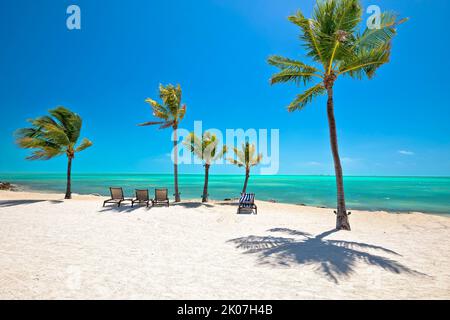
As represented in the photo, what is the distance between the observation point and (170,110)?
17.1 meters

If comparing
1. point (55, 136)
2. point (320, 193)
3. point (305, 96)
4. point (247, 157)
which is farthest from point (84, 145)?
point (320, 193)

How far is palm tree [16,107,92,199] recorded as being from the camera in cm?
1566

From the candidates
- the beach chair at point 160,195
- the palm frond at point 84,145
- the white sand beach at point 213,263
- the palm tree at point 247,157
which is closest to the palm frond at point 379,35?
the white sand beach at point 213,263

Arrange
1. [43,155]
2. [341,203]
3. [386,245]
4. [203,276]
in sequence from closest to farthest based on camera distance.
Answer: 1. [203,276]
2. [386,245]
3. [341,203]
4. [43,155]

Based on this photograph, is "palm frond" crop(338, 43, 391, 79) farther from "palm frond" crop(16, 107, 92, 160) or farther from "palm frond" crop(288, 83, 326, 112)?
"palm frond" crop(16, 107, 92, 160)

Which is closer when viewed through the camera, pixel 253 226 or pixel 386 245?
pixel 386 245

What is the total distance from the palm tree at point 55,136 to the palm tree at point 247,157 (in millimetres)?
11998

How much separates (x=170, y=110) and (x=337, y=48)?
39.6ft

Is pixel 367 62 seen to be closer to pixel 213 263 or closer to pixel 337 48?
pixel 337 48

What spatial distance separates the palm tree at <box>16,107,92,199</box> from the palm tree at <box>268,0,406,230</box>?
1528 centimetres
